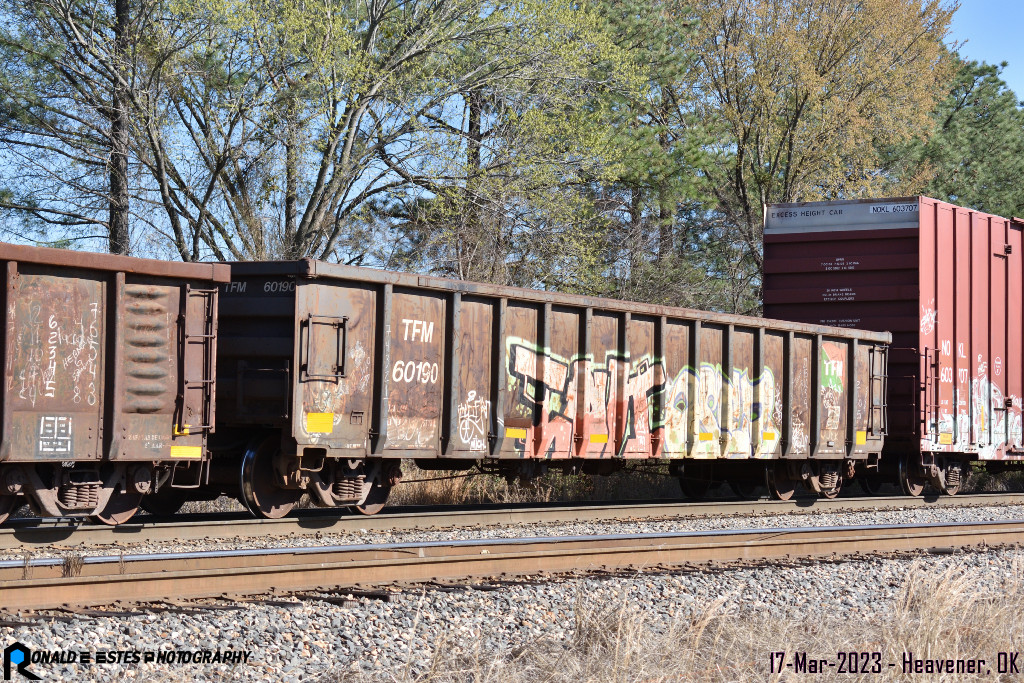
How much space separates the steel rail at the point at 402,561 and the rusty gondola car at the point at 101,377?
198 centimetres

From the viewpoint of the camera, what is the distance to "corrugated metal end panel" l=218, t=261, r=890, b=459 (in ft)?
36.0

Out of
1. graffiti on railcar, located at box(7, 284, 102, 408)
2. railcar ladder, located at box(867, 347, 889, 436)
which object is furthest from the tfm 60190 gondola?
railcar ladder, located at box(867, 347, 889, 436)

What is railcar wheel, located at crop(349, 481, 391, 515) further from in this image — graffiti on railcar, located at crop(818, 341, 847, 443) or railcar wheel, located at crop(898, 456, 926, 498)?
railcar wheel, located at crop(898, 456, 926, 498)

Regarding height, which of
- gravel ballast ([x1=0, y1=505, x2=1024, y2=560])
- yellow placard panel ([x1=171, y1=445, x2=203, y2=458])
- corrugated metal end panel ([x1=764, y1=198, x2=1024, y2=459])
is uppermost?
corrugated metal end panel ([x1=764, y1=198, x2=1024, y2=459])

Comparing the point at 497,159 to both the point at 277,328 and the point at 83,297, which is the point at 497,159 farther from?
the point at 83,297

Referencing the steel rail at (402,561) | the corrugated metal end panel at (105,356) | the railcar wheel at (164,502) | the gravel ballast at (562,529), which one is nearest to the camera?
the steel rail at (402,561)

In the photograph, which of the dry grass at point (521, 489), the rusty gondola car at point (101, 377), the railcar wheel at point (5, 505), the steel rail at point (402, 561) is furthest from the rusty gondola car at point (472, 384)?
the steel rail at point (402, 561)

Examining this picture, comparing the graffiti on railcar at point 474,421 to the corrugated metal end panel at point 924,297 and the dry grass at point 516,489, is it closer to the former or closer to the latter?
the dry grass at point 516,489

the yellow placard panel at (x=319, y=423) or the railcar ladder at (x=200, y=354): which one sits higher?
the railcar ladder at (x=200, y=354)

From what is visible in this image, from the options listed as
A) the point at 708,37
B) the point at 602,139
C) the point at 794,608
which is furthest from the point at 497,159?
the point at 794,608

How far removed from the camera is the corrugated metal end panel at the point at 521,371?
36.0 feet

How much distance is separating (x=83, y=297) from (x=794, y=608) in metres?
6.53

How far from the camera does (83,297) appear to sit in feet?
31.2

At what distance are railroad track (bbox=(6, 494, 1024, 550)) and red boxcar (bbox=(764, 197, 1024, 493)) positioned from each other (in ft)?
Result: 5.03
